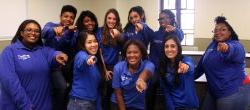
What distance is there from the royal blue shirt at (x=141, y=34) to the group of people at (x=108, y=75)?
448 mm

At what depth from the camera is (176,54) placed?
263 cm

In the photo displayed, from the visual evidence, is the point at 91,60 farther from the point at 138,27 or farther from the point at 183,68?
the point at 138,27

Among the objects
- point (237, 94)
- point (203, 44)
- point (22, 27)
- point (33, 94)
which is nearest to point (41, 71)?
point (33, 94)

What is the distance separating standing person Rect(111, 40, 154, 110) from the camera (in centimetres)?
255

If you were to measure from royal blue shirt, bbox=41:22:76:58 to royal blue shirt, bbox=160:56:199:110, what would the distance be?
39.8 inches

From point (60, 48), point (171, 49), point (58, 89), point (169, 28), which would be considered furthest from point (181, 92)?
point (60, 48)

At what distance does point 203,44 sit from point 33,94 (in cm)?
659

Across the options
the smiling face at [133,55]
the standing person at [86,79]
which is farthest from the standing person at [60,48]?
the smiling face at [133,55]

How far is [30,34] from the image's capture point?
8.34ft

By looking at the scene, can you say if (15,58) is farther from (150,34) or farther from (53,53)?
(150,34)

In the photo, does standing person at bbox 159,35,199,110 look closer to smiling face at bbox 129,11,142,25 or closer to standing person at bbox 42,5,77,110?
smiling face at bbox 129,11,142,25

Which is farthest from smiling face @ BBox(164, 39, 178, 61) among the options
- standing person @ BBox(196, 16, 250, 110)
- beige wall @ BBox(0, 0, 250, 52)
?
beige wall @ BBox(0, 0, 250, 52)

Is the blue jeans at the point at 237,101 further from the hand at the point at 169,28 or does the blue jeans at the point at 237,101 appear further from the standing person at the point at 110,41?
the standing person at the point at 110,41

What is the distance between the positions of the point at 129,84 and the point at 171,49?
1.55ft
